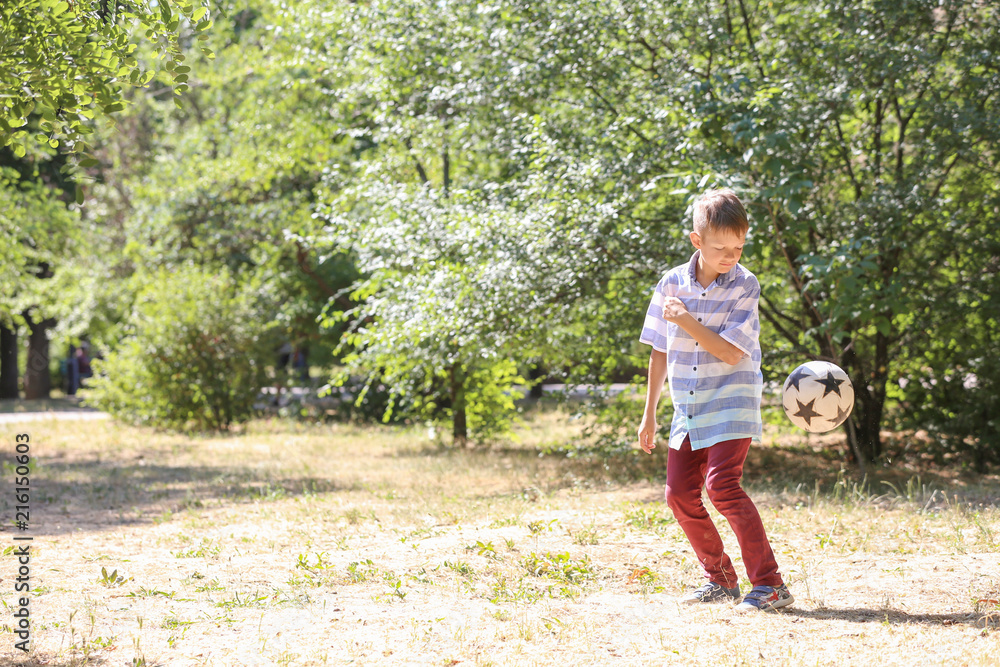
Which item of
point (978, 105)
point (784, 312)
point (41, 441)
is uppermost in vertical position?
point (978, 105)

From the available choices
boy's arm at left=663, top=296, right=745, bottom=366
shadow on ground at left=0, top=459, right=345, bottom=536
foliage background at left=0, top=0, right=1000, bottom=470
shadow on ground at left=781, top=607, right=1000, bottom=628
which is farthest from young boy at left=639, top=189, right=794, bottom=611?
shadow on ground at left=0, top=459, right=345, bottom=536

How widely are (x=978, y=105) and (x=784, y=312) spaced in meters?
2.38

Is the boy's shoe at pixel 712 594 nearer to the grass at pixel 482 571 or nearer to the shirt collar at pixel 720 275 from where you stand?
the grass at pixel 482 571

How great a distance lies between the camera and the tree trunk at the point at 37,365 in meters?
24.5

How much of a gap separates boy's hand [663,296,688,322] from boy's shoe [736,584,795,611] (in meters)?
1.23

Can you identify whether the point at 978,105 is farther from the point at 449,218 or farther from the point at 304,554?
the point at 304,554

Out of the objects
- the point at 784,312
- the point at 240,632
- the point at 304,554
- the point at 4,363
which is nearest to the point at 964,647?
the point at 240,632

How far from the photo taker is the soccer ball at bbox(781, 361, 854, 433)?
14.2 ft

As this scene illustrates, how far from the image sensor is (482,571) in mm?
4566

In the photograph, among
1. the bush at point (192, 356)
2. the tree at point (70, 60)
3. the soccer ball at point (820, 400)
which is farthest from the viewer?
the bush at point (192, 356)

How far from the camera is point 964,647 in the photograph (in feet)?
10.2

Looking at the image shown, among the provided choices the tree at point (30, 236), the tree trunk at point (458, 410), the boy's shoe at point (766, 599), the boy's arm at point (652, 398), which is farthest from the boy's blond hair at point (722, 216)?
the tree at point (30, 236)

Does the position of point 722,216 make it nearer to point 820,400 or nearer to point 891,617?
point 820,400

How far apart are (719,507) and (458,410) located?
321 inches
